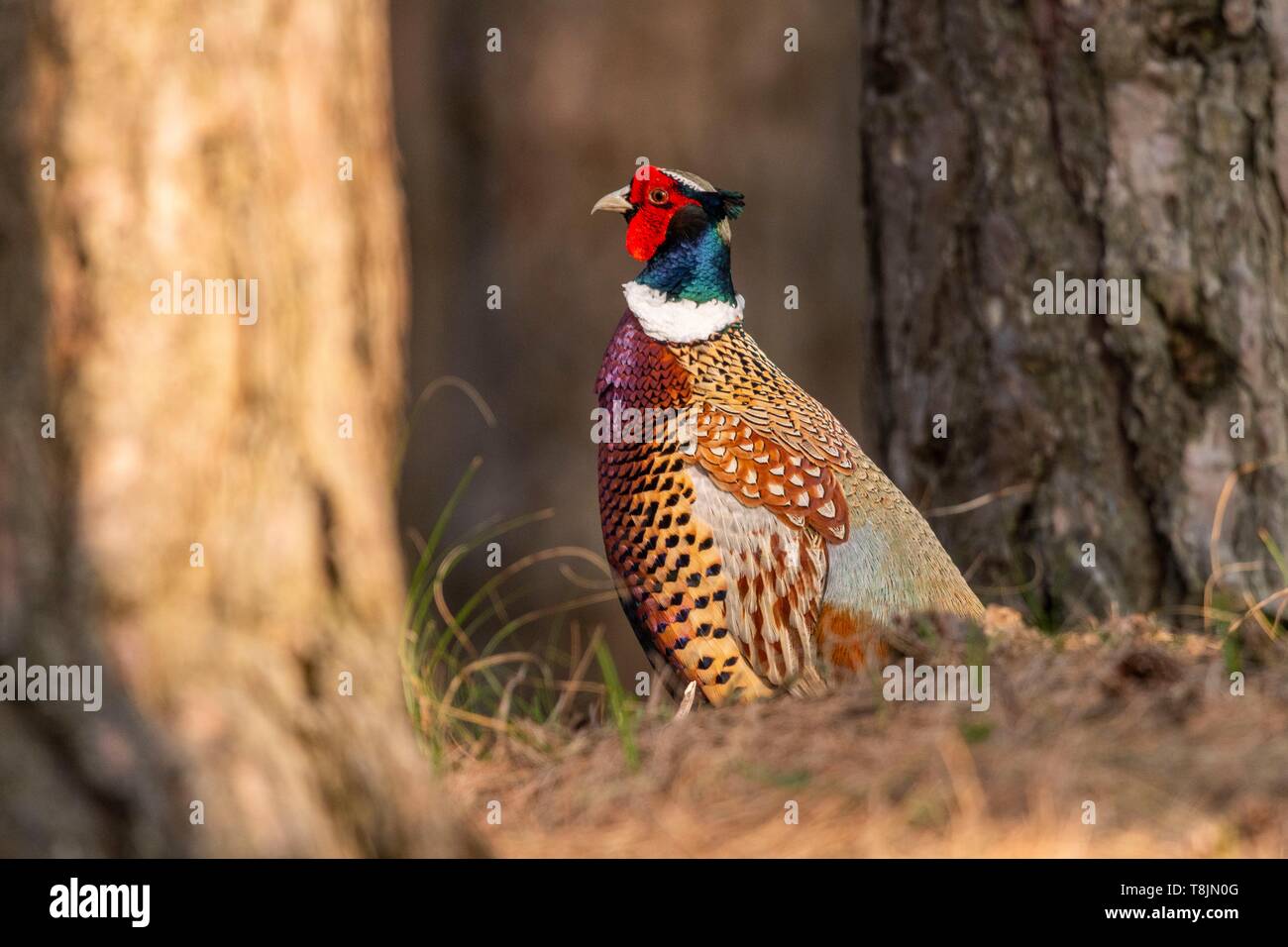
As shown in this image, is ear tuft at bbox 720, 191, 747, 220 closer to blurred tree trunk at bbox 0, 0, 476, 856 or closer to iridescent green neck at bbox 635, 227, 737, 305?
iridescent green neck at bbox 635, 227, 737, 305

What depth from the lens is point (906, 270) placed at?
13.7ft

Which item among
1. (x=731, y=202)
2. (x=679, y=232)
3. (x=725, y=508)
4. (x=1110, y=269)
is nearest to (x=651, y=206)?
(x=679, y=232)

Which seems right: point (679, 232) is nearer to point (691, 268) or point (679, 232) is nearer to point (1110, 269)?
point (691, 268)

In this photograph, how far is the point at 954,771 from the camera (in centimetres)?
236

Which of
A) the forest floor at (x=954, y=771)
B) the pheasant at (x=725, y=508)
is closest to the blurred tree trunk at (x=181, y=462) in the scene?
the forest floor at (x=954, y=771)

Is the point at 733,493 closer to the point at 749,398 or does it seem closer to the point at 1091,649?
the point at 749,398

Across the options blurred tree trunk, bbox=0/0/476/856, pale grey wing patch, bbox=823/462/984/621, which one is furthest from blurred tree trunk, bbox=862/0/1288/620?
blurred tree trunk, bbox=0/0/476/856

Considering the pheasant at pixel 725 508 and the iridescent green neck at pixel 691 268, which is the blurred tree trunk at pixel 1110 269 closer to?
the pheasant at pixel 725 508

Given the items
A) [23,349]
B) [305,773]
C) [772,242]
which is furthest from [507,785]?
[772,242]

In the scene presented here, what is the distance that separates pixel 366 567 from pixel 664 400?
1379 mm

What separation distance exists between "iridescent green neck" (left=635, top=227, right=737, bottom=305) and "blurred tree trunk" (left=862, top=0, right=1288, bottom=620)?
0.79 metres

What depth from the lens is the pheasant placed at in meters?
3.42

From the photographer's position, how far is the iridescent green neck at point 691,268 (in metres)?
3.64
